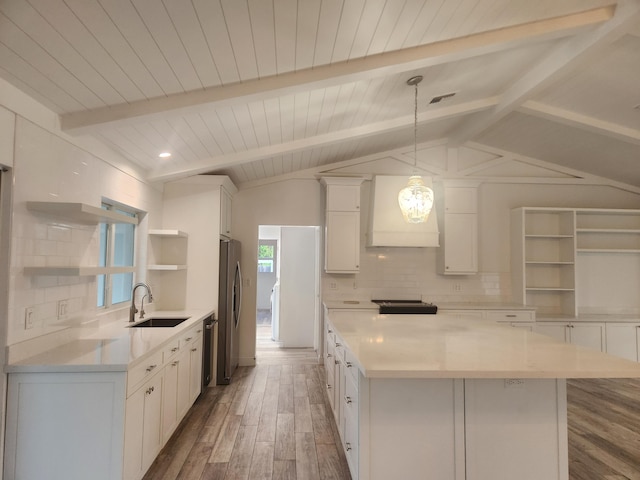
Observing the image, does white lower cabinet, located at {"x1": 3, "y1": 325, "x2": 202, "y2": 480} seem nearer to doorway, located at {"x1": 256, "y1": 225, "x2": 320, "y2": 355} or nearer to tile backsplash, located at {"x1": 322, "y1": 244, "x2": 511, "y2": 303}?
tile backsplash, located at {"x1": 322, "y1": 244, "x2": 511, "y2": 303}

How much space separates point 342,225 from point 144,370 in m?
3.00

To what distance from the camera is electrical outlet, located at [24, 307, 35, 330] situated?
194 centimetres

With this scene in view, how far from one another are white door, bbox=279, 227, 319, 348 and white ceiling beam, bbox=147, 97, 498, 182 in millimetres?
2149

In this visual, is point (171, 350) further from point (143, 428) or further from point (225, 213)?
point (225, 213)

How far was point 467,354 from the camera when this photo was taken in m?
1.92

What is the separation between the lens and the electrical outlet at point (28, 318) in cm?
194

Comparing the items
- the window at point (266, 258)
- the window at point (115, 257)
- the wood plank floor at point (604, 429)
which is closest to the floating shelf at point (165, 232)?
the window at point (115, 257)

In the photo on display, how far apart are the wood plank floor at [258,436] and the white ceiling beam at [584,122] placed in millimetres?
3584

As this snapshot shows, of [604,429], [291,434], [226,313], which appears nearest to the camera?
[291,434]

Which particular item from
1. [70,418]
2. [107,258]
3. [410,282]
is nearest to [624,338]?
[410,282]

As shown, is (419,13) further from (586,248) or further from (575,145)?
(586,248)

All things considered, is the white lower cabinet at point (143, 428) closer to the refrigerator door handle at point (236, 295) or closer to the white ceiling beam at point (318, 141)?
the refrigerator door handle at point (236, 295)

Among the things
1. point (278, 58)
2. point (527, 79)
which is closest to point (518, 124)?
point (527, 79)

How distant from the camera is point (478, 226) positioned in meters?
5.05
